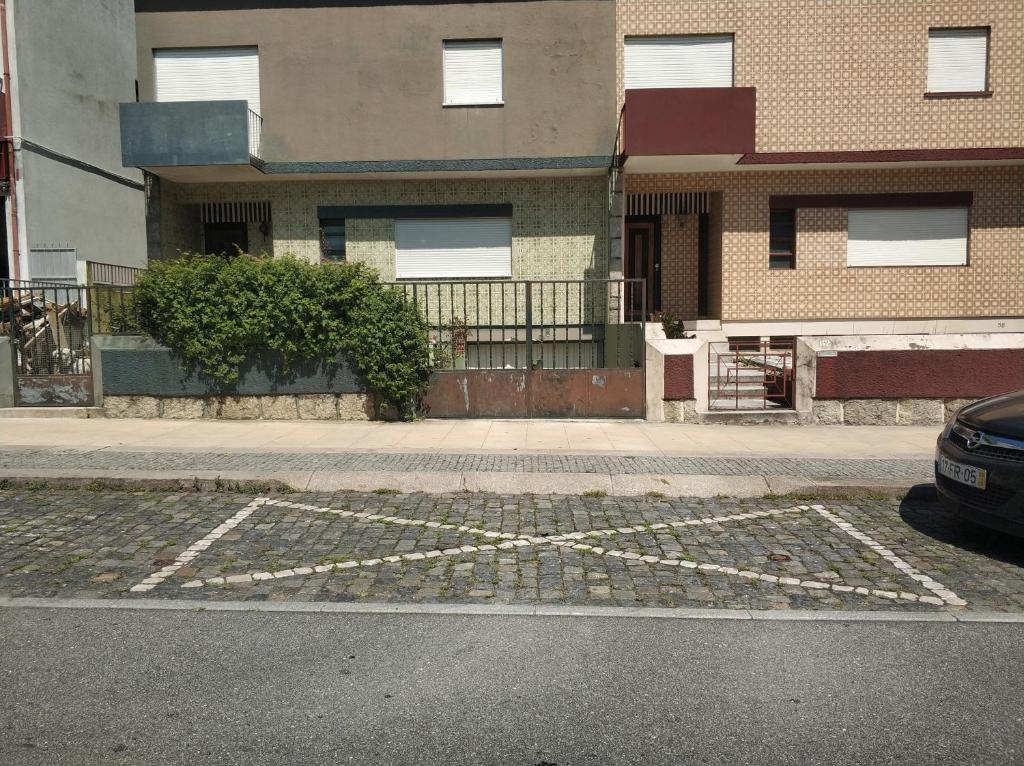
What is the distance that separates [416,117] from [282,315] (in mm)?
6113

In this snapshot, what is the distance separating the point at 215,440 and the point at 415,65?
882 cm

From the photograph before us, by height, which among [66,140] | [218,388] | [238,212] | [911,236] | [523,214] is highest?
[66,140]

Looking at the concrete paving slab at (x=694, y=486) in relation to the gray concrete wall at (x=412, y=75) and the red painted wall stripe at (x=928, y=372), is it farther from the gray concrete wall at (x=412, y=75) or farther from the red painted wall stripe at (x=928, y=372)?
the gray concrete wall at (x=412, y=75)

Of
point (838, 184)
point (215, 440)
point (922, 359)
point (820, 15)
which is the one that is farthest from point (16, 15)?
point (922, 359)

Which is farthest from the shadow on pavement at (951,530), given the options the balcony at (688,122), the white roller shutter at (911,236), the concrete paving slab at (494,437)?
the white roller shutter at (911,236)

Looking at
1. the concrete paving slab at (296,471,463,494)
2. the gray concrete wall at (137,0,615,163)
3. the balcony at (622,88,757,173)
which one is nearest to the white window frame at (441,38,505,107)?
the gray concrete wall at (137,0,615,163)

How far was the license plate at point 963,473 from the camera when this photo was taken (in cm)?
552

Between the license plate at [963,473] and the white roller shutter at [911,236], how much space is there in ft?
37.9

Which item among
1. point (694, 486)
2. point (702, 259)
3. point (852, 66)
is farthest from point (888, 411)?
point (852, 66)

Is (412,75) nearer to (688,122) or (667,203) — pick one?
(688,122)

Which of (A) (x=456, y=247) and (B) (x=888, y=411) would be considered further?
(A) (x=456, y=247)

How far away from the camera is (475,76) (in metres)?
15.0

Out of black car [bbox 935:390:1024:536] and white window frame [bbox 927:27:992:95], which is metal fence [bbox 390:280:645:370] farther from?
white window frame [bbox 927:27:992:95]

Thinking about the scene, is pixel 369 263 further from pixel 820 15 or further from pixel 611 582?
pixel 611 582
